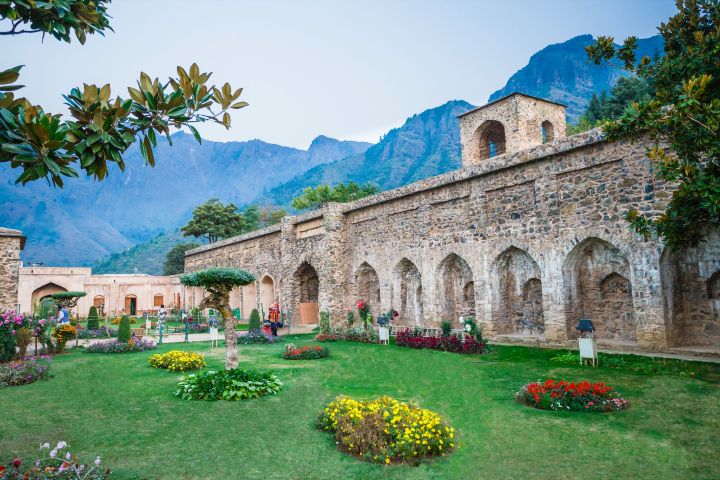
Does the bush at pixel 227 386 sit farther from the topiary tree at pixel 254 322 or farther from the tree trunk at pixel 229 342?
the topiary tree at pixel 254 322

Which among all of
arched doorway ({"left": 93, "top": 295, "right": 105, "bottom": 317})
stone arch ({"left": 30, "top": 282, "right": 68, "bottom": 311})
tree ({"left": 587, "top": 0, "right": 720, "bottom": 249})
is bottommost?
arched doorway ({"left": 93, "top": 295, "right": 105, "bottom": 317})

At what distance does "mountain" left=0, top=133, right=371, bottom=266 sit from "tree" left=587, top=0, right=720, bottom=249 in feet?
404

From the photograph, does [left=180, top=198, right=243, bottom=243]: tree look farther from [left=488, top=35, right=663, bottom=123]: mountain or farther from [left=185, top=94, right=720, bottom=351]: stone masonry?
[left=488, top=35, right=663, bottom=123]: mountain

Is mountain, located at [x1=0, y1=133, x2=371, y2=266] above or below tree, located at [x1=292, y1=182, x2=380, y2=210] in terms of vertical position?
above

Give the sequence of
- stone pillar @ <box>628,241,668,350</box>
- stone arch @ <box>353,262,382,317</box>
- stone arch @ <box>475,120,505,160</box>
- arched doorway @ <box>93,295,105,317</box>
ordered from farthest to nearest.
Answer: arched doorway @ <box>93,295,105,317</box> → stone arch @ <box>475,120,505,160</box> → stone arch @ <box>353,262,382,317</box> → stone pillar @ <box>628,241,668,350</box>

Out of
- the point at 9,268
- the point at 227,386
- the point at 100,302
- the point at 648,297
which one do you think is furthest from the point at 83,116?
the point at 100,302

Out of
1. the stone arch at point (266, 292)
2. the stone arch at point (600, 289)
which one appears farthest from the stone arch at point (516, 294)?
the stone arch at point (266, 292)

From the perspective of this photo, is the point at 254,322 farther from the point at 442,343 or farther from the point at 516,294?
the point at 516,294

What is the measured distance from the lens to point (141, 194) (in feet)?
537

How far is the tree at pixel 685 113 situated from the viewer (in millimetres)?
6215

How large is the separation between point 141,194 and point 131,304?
454 feet

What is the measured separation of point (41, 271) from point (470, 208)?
1307 inches

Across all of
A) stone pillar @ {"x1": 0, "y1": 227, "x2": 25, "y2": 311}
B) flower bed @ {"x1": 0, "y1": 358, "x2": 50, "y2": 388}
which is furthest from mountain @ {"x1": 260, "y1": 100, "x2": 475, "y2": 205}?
flower bed @ {"x1": 0, "y1": 358, "x2": 50, "y2": 388}

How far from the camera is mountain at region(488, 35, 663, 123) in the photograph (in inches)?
4043
